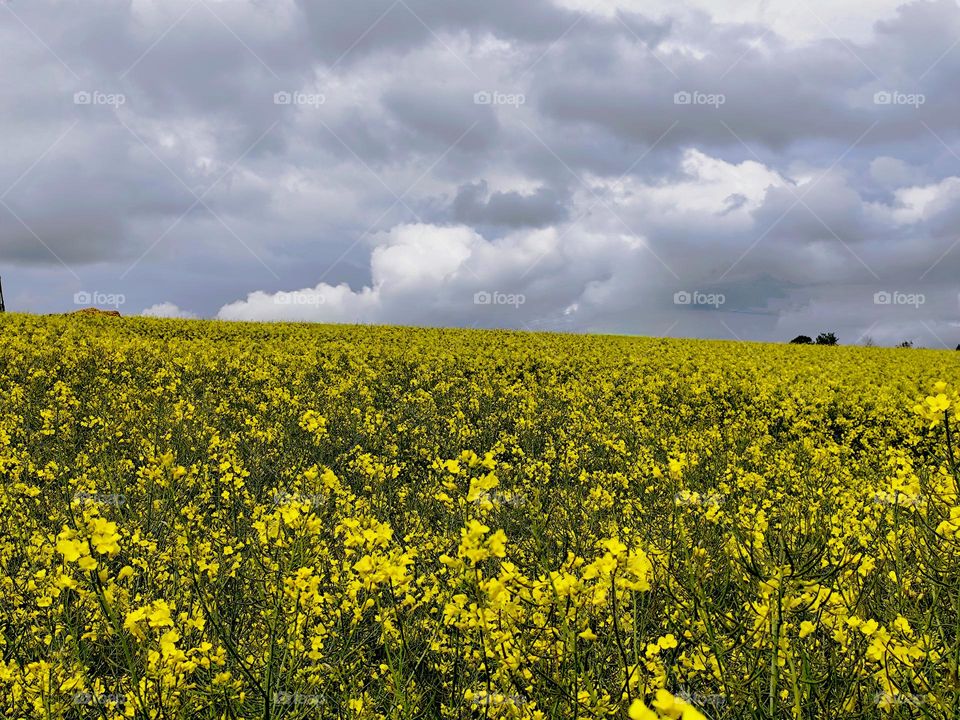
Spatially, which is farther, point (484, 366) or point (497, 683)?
point (484, 366)

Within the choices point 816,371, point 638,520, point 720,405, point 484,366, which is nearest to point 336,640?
point 638,520

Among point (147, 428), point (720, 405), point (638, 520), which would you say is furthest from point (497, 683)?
point (720, 405)

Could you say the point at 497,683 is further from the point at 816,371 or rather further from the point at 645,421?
the point at 816,371

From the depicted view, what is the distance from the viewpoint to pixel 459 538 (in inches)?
142

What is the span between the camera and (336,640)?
10.9 ft

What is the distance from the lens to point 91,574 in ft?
Result: 7.15

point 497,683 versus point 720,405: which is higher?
point 720,405

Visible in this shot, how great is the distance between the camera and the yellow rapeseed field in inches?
91.3

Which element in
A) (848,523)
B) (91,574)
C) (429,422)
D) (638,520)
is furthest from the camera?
(429,422)

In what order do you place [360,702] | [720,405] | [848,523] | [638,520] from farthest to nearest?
1. [720,405]
2. [638,520]
3. [848,523]
4. [360,702]

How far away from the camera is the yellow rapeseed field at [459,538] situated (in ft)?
7.61

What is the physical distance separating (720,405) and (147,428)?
967 centimetres

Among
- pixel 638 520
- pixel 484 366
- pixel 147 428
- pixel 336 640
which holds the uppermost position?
pixel 484 366

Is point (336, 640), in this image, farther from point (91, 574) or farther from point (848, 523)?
point (848, 523)
